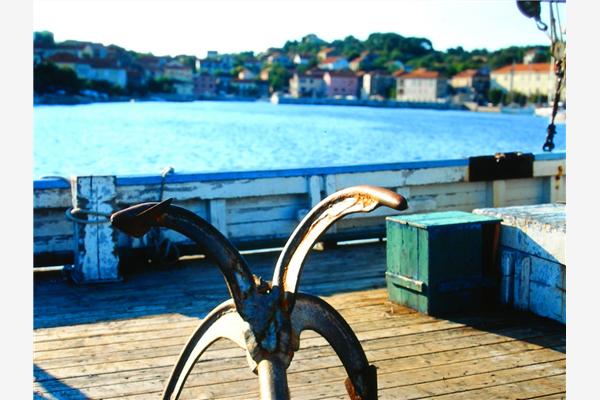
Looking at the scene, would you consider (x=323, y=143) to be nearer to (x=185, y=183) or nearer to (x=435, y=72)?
(x=185, y=183)

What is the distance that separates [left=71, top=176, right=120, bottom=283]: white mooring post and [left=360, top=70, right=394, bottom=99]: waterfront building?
147 m

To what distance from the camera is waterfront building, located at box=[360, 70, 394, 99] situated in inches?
6014

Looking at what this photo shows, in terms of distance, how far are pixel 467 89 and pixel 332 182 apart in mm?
141677

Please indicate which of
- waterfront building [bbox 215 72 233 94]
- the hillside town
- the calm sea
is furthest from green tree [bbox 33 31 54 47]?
the calm sea

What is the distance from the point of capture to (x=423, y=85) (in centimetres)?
14325

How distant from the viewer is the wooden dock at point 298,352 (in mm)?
4309

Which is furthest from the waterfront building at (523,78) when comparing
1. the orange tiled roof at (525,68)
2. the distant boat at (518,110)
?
the distant boat at (518,110)

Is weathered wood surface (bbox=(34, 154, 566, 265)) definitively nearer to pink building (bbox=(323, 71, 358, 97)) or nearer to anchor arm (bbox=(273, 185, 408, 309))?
anchor arm (bbox=(273, 185, 408, 309))

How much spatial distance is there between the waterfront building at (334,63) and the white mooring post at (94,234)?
161 metres

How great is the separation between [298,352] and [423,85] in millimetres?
141740

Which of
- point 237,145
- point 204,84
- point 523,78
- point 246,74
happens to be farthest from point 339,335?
point 246,74

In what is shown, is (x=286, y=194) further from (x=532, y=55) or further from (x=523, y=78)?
(x=532, y=55)

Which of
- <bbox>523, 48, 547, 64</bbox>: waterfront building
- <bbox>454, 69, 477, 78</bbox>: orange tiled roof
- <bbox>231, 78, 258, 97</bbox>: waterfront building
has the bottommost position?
<bbox>231, 78, 258, 97</bbox>: waterfront building

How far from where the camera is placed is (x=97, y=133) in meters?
66.6
